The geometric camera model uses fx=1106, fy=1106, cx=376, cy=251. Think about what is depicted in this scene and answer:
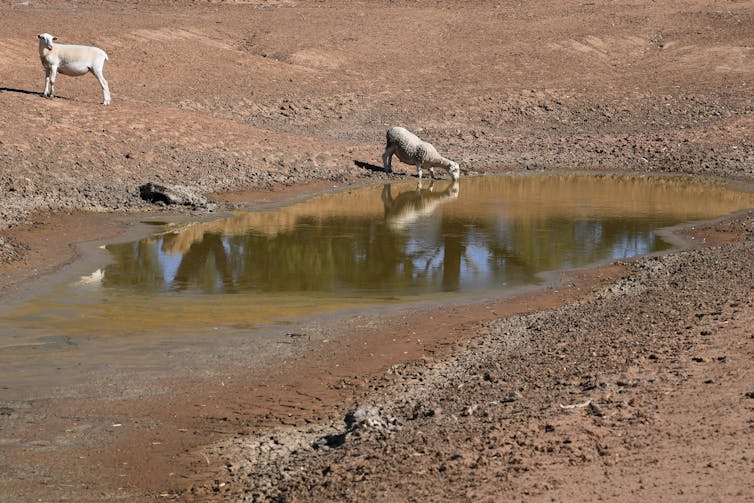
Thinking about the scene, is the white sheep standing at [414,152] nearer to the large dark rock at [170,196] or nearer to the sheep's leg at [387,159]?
the sheep's leg at [387,159]

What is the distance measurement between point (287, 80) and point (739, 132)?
43.0 ft

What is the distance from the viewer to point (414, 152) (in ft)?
85.6

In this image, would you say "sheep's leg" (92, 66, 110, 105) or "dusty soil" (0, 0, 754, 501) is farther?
"sheep's leg" (92, 66, 110, 105)

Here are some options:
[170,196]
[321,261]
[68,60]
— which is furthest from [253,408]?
[68,60]

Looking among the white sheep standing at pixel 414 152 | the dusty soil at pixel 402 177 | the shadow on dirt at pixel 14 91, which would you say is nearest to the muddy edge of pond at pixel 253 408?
the dusty soil at pixel 402 177

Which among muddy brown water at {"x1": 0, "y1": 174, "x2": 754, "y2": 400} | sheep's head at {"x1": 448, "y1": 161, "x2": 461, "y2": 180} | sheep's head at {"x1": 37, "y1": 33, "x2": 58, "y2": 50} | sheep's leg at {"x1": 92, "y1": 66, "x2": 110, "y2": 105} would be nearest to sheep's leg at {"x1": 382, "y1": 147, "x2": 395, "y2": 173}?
muddy brown water at {"x1": 0, "y1": 174, "x2": 754, "y2": 400}

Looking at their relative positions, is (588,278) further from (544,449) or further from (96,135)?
(96,135)

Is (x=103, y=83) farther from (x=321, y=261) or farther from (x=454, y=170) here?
(x=321, y=261)

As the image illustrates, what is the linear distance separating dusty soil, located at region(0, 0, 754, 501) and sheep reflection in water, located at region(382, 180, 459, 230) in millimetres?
1617

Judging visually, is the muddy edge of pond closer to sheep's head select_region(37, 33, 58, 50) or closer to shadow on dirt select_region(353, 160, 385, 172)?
shadow on dirt select_region(353, 160, 385, 172)

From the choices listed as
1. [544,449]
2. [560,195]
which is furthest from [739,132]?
[544,449]

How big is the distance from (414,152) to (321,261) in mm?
9339

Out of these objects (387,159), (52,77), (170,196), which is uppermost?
(52,77)

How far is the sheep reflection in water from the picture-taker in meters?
21.5
